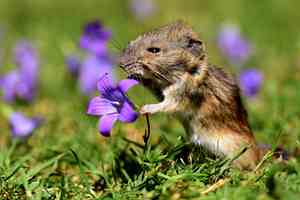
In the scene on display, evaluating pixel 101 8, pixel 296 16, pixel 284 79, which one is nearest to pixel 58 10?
pixel 101 8

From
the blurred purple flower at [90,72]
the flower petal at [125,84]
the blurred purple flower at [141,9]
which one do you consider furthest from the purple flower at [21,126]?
the blurred purple flower at [141,9]

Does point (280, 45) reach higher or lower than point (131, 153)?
higher

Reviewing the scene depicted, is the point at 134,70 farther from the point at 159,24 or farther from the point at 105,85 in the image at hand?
the point at 159,24

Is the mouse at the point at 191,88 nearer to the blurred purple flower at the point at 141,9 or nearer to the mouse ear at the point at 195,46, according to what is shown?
the mouse ear at the point at 195,46

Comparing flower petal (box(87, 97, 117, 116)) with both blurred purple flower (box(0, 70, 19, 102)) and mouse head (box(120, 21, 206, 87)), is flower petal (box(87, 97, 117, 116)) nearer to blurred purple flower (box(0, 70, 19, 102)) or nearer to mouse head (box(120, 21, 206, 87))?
mouse head (box(120, 21, 206, 87))

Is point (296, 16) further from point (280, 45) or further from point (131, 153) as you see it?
point (131, 153)
